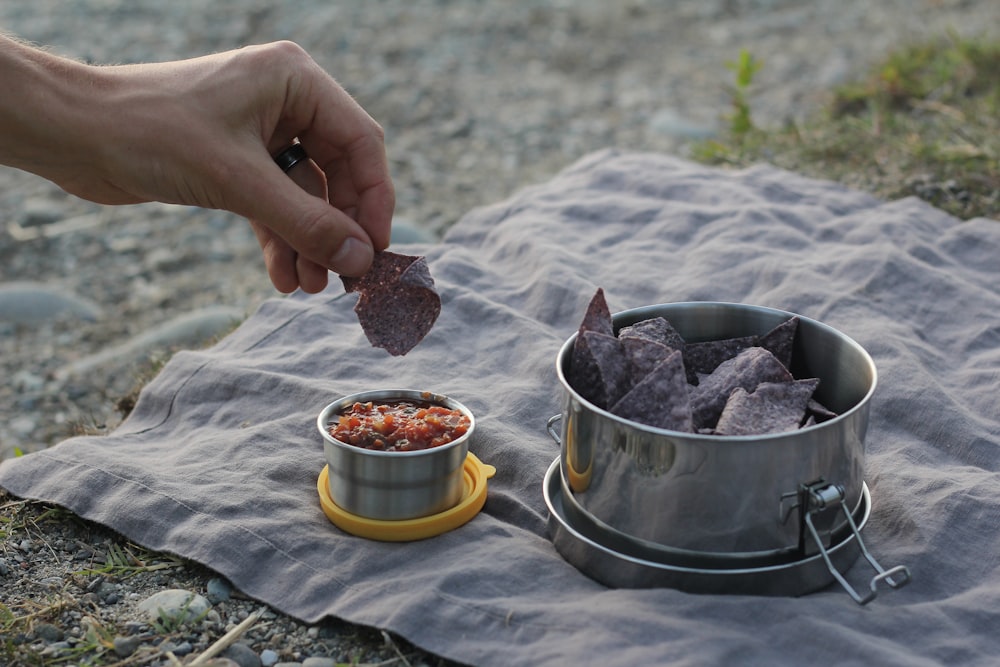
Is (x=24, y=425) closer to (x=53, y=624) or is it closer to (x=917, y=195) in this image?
(x=53, y=624)

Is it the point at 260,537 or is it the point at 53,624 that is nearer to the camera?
the point at 53,624

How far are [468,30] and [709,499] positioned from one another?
8826 millimetres

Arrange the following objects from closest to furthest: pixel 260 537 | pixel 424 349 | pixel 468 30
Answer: pixel 260 537, pixel 424 349, pixel 468 30

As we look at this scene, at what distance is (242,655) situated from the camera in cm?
276

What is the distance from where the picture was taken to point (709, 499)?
265cm

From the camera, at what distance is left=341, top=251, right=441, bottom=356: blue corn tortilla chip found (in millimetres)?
3318

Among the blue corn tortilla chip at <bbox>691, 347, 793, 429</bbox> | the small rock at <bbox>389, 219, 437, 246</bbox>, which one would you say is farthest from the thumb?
the small rock at <bbox>389, 219, 437, 246</bbox>

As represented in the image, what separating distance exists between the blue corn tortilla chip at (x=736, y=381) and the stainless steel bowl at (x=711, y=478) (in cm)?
25

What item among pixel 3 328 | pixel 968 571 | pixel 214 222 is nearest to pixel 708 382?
pixel 968 571

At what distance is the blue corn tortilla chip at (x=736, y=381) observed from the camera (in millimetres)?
2959

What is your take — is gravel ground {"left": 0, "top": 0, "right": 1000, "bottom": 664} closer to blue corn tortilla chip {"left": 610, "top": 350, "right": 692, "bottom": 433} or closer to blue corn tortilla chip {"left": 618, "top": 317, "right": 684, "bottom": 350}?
blue corn tortilla chip {"left": 610, "top": 350, "right": 692, "bottom": 433}

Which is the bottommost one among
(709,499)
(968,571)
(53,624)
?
(53,624)

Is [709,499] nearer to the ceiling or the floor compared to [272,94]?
nearer to the floor

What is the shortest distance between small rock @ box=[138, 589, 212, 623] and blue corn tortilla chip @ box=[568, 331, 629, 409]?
1.17m
